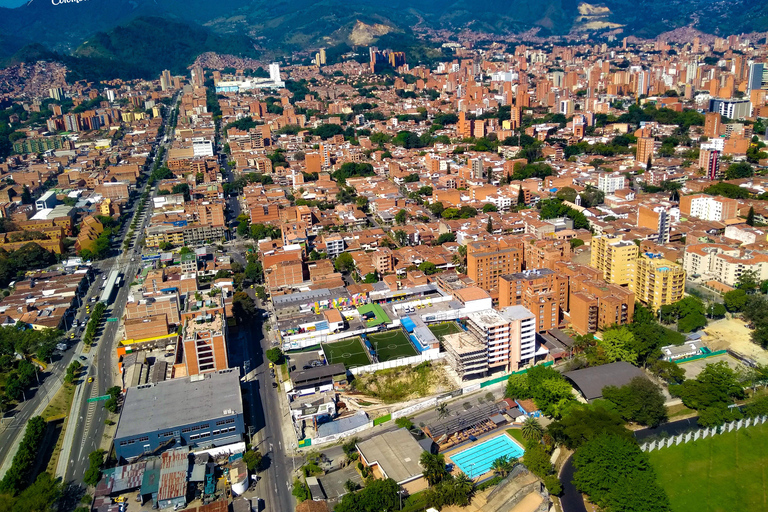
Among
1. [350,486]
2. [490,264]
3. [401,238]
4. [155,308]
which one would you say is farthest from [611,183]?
[350,486]

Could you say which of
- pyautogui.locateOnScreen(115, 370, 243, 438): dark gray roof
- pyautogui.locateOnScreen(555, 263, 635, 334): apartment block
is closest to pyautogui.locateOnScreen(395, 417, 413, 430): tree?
pyautogui.locateOnScreen(115, 370, 243, 438): dark gray roof

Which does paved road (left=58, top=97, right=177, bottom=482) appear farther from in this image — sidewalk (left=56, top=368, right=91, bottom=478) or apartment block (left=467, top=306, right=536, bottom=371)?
apartment block (left=467, top=306, right=536, bottom=371)

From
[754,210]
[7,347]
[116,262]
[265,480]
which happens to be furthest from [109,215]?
[754,210]

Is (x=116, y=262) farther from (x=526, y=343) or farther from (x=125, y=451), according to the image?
(x=526, y=343)

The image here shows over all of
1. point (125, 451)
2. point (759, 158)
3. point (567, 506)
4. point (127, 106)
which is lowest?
point (567, 506)

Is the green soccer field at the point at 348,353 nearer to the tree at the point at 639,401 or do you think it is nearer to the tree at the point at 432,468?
the tree at the point at 432,468

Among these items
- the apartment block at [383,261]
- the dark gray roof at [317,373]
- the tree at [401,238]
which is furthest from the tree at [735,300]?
the dark gray roof at [317,373]

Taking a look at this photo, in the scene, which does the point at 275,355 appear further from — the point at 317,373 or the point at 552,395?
the point at 552,395
